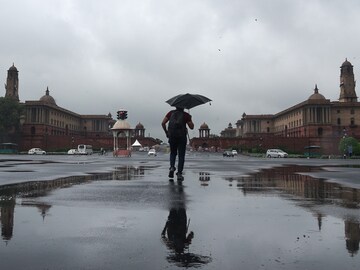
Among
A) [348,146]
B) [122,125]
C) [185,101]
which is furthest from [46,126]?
[185,101]

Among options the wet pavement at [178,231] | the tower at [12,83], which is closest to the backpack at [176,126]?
the wet pavement at [178,231]

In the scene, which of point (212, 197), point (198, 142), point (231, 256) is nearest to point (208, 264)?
point (231, 256)

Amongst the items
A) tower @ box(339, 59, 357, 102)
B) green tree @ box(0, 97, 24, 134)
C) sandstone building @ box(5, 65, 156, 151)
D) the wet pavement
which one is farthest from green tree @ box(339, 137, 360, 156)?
green tree @ box(0, 97, 24, 134)

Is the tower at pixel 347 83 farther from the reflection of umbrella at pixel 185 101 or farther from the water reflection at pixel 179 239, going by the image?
the water reflection at pixel 179 239

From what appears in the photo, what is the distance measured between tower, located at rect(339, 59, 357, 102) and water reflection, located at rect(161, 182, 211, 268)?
12253 centimetres

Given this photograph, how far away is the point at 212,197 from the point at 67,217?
2853 millimetres

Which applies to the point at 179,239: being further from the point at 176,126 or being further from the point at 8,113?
the point at 8,113

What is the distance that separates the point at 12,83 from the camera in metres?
113

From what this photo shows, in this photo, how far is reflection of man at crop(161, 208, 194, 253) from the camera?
11.8 feet

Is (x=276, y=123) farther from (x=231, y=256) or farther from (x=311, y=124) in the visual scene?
(x=231, y=256)

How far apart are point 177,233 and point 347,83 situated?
125101mm

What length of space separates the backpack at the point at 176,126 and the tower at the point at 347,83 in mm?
118676

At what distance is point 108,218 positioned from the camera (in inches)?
189

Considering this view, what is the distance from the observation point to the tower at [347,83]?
11611cm
